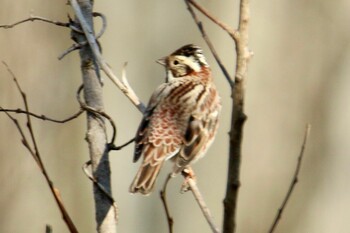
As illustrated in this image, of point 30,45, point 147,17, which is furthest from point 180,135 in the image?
point 147,17

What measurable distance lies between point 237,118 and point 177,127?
5.27ft

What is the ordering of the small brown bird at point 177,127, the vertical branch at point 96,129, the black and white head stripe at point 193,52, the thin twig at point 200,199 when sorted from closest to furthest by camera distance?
the thin twig at point 200,199, the vertical branch at point 96,129, the small brown bird at point 177,127, the black and white head stripe at point 193,52

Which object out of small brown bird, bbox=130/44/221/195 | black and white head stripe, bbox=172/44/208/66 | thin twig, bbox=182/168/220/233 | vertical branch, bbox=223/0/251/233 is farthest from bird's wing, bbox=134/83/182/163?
vertical branch, bbox=223/0/251/233

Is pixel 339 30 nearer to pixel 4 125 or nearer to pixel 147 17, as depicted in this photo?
pixel 147 17

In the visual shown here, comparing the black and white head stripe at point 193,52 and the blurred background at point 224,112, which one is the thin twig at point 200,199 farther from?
the blurred background at point 224,112

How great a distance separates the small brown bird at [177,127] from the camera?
14.1 feet

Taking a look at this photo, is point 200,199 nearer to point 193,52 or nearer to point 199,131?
point 199,131

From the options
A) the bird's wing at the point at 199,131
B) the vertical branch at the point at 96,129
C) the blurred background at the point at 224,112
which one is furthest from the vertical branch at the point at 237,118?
the blurred background at the point at 224,112

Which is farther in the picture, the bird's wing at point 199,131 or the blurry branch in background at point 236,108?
the bird's wing at point 199,131

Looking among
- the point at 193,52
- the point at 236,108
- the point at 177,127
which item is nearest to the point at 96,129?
the point at 236,108

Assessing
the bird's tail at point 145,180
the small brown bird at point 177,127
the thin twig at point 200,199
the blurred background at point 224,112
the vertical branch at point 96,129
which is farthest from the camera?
the blurred background at point 224,112

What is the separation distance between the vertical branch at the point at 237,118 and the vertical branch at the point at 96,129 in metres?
0.59

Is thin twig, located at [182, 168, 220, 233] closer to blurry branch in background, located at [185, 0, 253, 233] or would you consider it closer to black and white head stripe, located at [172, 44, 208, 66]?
blurry branch in background, located at [185, 0, 253, 233]

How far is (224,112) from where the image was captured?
31.8ft
